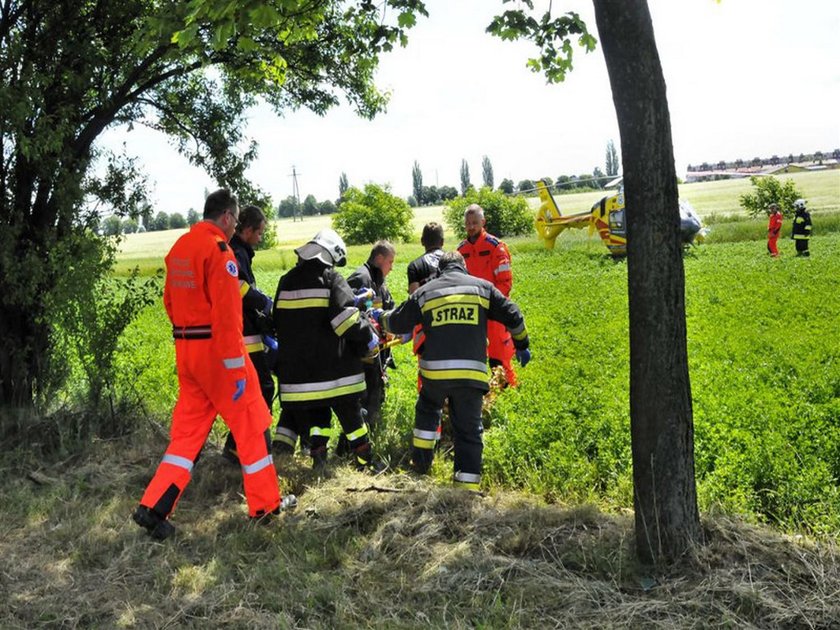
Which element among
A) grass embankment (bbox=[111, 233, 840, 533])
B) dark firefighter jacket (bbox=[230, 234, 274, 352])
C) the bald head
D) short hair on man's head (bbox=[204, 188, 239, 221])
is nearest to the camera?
short hair on man's head (bbox=[204, 188, 239, 221])

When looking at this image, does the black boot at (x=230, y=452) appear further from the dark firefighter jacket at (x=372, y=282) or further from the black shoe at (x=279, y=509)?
the dark firefighter jacket at (x=372, y=282)

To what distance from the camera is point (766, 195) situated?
41.4 meters

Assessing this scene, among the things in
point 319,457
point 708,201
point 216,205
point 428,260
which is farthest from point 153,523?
point 708,201

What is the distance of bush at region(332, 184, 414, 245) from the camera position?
72.2 metres

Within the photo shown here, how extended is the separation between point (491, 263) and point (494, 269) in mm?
93

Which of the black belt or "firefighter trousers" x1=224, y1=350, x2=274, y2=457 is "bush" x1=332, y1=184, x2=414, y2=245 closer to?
"firefighter trousers" x1=224, y1=350, x2=274, y2=457

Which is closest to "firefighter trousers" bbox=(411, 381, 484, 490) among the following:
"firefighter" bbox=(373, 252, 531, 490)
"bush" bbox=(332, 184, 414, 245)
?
"firefighter" bbox=(373, 252, 531, 490)

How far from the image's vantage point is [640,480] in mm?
4047

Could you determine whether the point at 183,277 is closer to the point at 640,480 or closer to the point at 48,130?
the point at 48,130

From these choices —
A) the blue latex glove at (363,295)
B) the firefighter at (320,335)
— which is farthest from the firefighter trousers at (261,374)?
the blue latex glove at (363,295)

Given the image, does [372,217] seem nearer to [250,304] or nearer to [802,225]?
[802,225]

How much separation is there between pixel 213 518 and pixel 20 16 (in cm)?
502

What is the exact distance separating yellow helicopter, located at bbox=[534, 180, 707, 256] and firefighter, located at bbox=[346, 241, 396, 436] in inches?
806

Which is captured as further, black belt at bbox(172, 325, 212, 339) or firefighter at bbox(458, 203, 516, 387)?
firefighter at bbox(458, 203, 516, 387)
